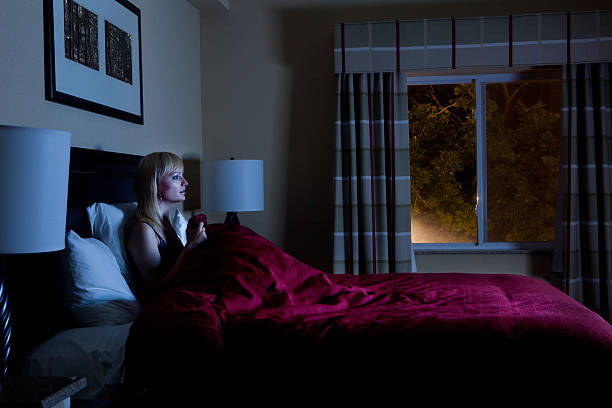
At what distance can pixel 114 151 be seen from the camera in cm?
301

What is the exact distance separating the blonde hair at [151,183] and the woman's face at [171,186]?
0.02 meters

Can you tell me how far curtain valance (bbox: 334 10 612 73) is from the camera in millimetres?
3977

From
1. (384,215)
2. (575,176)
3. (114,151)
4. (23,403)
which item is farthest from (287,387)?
(575,176)

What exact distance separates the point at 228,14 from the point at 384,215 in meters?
1.97

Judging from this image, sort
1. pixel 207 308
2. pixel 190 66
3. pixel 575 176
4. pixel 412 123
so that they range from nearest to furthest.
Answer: pixel 207 308 → pixel 575 176 → pixel 190 66 → pixel 412 123

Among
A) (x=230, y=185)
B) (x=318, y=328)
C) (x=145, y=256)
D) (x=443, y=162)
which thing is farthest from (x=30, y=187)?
(x=443, y=162)

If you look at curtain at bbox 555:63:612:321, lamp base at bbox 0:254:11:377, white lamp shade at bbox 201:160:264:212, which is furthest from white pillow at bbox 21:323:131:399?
curtain at bbox 555:63:612:321

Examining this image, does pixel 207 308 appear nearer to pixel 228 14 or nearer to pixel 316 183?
pixel 316 183

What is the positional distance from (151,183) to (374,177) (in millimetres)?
1896

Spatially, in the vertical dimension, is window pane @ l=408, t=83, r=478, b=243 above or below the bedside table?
above

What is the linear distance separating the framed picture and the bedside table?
56.2 inches

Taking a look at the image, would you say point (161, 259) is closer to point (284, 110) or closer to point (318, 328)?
point (318, 328)

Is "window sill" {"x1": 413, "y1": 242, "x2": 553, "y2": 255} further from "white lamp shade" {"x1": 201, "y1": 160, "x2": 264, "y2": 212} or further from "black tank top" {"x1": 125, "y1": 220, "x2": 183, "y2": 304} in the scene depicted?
"black tank top" {"x1": 125, "y1": 220, "x2": 183, "y2": 304}

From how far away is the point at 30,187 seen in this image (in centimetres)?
141
